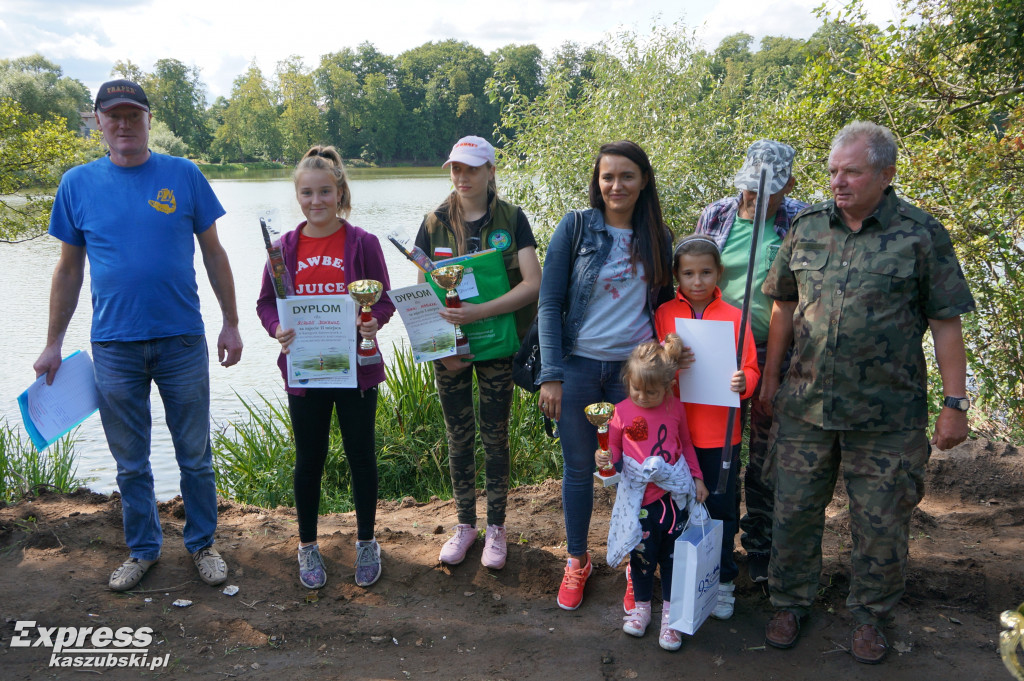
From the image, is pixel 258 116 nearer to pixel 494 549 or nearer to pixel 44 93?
pixel 44 93

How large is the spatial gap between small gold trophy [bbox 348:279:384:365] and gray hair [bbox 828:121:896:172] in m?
1.87

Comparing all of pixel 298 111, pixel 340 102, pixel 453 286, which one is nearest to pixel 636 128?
pixel 453 286

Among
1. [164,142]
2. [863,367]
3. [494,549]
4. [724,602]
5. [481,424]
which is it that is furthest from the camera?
[164,142]

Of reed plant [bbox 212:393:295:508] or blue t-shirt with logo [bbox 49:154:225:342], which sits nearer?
blue t-shirt with logo [bbox 49:154:225:342]

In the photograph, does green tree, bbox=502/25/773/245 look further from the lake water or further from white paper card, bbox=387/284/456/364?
white paper card, bbox=387/284/456/364

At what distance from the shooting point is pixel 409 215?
595 inches

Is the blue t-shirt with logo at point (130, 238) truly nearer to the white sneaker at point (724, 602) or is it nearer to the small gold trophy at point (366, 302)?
the small gold trophy at point (366, 302)

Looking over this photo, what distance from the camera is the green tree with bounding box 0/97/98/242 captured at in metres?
7.01

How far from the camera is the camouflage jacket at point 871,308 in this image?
2.54 metres

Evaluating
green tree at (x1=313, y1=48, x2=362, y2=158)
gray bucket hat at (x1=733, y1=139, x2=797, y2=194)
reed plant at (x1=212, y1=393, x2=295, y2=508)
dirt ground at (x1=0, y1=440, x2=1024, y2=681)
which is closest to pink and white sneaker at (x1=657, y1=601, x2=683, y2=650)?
dirt ground at (x1=0, y1=440, x2=1024, y2=681)

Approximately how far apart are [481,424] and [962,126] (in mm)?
4438

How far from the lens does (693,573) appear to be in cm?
267

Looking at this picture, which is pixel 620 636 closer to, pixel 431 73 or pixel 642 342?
pixel 642 342

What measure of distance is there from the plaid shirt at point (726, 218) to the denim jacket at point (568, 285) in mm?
248
